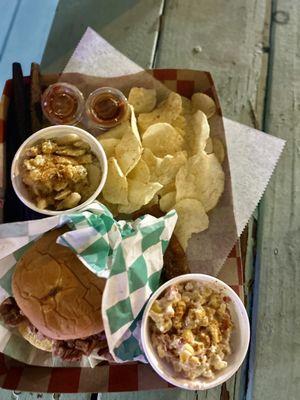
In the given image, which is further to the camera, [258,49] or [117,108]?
[258,49]

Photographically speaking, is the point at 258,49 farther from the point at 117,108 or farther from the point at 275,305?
the point at 275,305

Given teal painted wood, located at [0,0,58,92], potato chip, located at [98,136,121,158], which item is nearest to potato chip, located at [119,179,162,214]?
potato chip, located at [98,136,121,158]

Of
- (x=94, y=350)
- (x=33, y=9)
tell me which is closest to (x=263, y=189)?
(x=94, y=350)

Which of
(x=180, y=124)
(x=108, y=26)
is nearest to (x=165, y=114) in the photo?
(x=180, y=124)

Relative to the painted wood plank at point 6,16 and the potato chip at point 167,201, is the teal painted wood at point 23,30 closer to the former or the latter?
the painted wood plank at point 6,16

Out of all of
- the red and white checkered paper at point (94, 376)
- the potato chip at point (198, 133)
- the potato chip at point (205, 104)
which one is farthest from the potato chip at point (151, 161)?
the red and white checkered paper at point (94, 376)

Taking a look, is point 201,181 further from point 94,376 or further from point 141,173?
point 94,376
